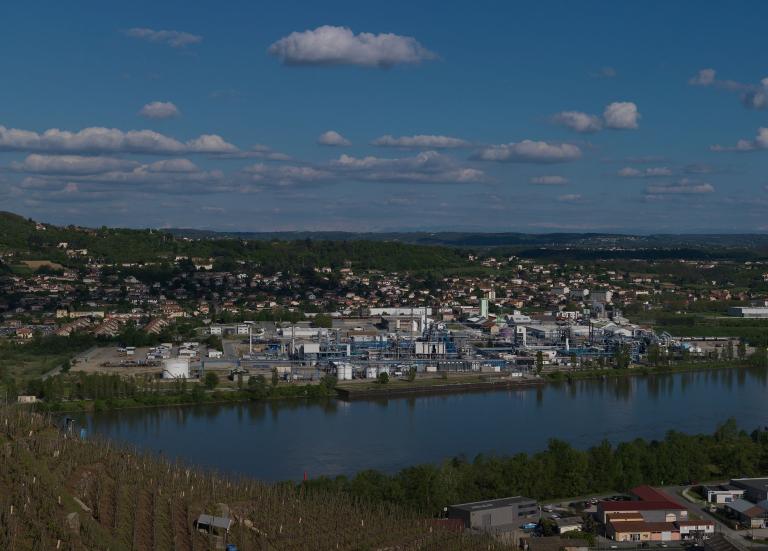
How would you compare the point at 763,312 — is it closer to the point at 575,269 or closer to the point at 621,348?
the point at 621,348

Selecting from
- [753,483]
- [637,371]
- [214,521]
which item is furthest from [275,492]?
[637,371]

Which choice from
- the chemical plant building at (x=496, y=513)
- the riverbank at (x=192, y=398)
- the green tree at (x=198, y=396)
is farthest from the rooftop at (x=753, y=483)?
the green tree at (x=198, y=396)

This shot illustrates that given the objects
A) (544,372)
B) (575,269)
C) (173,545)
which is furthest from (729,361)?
(575,269)

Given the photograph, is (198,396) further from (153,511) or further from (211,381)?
(153,511)

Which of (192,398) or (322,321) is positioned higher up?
(322,321)

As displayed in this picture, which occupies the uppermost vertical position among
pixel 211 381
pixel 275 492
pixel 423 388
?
pixel 275 492

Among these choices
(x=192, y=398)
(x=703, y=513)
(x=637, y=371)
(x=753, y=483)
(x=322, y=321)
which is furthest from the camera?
(x=322, y=321)

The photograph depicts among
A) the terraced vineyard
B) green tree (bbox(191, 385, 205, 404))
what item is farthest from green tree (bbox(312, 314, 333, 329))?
the terraced vineyard
